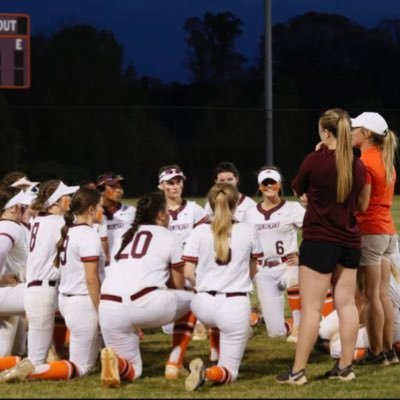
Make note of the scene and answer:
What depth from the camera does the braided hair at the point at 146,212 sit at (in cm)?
696

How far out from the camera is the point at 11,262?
7.96 m

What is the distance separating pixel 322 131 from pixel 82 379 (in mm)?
2180

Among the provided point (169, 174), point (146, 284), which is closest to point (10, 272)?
point (146, 284)

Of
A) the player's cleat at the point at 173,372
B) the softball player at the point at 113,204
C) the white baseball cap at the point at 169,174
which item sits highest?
the white baseball cap at the point at 169,174

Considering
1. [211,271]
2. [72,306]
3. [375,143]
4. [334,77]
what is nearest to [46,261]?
[72,306]

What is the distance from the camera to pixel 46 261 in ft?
24.1

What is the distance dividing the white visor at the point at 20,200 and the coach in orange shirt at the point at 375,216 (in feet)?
7.57

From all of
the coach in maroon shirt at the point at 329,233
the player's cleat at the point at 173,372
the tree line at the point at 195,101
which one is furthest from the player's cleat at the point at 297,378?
the tree line at the point at 195,101

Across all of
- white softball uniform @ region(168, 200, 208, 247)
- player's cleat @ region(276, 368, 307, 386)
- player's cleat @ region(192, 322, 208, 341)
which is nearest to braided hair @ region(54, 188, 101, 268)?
player's cleat @ region(276, 368, 307, 386)

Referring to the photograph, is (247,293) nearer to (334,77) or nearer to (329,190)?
(329,190)

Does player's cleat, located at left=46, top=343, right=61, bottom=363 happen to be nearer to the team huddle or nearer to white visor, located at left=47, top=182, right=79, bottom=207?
the team huddle

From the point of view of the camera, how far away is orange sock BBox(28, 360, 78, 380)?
6.87 m

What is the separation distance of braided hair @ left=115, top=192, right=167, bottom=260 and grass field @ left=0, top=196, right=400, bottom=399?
852 millimetres

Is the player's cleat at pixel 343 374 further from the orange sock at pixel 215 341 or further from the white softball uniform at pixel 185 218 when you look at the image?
the white softball uniform at pixel 185 218
